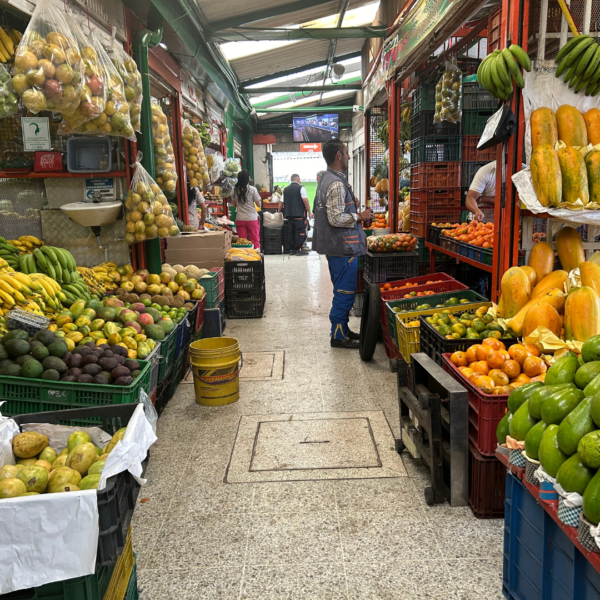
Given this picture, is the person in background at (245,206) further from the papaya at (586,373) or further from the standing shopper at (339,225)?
the papaya at (586,373)

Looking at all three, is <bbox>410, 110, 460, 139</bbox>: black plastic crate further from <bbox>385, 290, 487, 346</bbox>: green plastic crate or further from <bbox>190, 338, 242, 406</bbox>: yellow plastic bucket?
<bbox>190, 338, 242, 406</bbox>: yellow plastic bucket

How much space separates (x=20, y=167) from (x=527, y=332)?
14.1 ft

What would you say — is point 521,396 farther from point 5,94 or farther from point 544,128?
point 5,94

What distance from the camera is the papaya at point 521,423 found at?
1.83 meters

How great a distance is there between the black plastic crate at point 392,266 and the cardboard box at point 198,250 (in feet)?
6.31

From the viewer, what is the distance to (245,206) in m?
10.5

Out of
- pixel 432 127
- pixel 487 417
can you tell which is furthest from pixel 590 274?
pixel 432 127

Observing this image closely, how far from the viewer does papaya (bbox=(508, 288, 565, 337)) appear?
3.09 meters

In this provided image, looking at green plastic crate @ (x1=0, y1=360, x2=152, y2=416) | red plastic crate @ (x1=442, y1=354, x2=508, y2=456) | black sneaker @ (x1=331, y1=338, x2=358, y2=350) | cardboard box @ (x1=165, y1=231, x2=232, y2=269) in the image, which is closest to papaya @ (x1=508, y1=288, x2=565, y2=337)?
red plastic crate @ (x1=442, y1=354, x2=508, y2=456)

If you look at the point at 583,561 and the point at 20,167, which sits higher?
the point at 20,167

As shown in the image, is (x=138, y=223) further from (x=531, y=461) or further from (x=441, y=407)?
(x=531, y=461)

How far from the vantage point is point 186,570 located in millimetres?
2346

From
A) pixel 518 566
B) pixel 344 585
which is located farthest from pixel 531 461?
pixel 344 585

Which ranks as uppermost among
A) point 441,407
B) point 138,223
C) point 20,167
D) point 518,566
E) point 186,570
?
point 20,167
